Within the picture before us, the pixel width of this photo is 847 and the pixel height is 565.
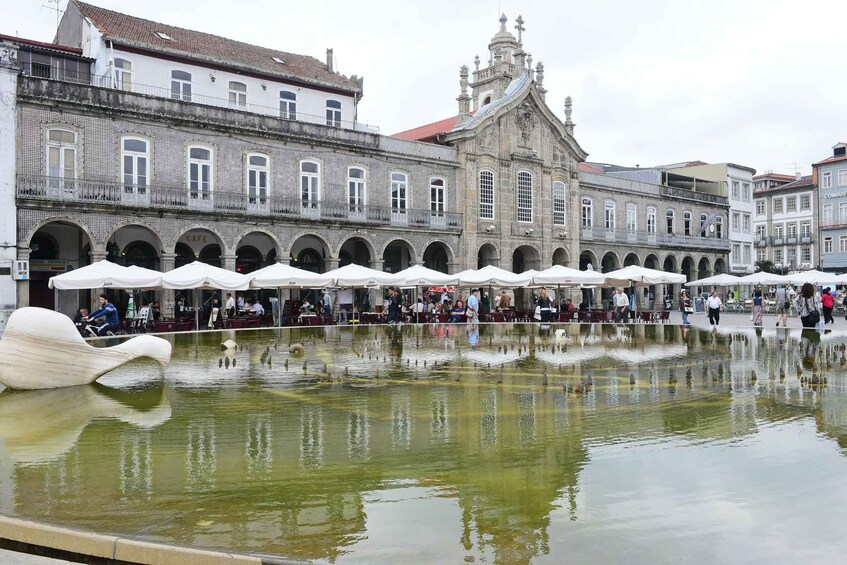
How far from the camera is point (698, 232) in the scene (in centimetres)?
5225

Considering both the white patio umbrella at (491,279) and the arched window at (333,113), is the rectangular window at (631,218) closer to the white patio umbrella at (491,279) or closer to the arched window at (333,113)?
the white patio umbrella at (491,279)

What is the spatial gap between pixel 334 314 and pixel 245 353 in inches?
496

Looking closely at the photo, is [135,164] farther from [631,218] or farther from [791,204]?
[791,204]

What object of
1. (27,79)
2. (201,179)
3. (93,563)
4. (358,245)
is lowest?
(93,563)

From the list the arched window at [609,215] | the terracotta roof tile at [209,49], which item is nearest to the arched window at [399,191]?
the terracotta roof tile at [209,49]

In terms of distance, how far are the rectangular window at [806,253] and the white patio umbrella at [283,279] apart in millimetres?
59198

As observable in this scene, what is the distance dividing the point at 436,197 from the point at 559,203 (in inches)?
356

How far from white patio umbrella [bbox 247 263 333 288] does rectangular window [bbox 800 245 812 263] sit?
5920cm

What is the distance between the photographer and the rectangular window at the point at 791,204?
228 ft

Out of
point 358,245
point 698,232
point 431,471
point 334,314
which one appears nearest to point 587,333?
point 334,314

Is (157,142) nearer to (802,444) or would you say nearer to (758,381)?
(758,381)

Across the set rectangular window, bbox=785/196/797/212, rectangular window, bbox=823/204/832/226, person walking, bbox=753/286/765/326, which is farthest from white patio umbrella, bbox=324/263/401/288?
rectangular window, bbox=785/196/797/212

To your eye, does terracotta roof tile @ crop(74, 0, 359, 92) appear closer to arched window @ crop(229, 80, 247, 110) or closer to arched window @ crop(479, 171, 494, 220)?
arched window @ crop(229, 80, 247, 110)

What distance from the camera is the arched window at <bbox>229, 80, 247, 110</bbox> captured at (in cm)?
3106
